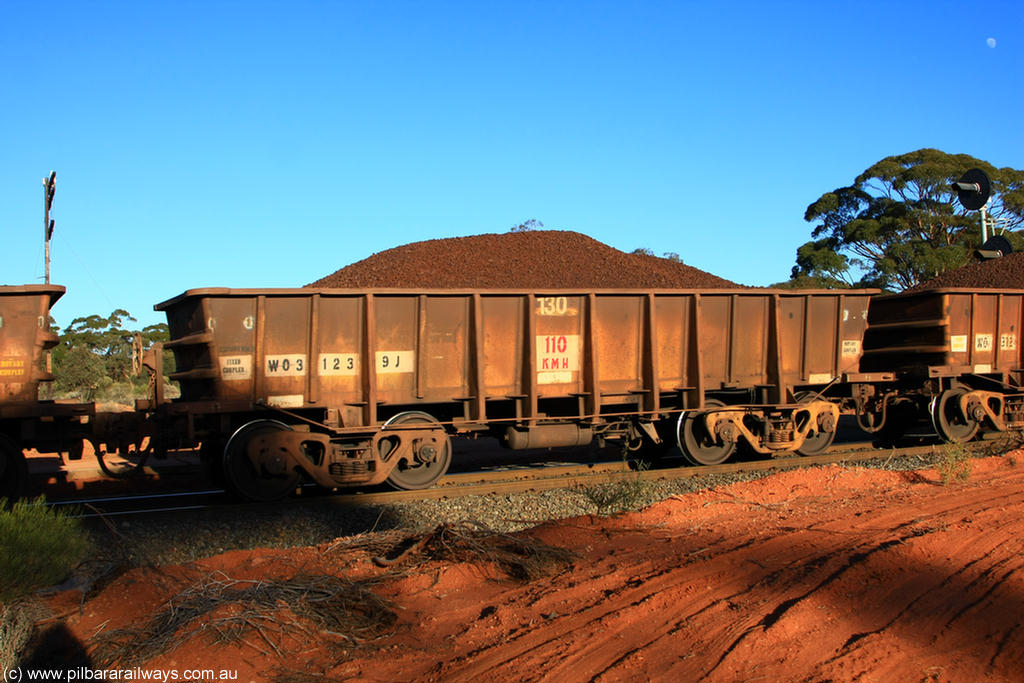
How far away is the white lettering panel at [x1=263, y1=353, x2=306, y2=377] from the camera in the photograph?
33.2 ft

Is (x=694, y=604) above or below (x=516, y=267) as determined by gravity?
below

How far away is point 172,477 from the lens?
11.9 metres

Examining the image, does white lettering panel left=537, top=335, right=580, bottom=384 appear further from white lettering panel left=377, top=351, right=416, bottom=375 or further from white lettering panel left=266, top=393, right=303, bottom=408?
white lettering panel left=266, top=393, right=303, bottom=408

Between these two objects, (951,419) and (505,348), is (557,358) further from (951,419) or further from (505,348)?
(951,419)

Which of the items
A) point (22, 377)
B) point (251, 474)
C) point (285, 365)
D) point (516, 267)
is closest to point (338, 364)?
point (285, 365)

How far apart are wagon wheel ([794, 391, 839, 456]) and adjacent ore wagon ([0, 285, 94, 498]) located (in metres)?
10.7

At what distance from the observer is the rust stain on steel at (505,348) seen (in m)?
10.1

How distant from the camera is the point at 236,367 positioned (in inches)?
392

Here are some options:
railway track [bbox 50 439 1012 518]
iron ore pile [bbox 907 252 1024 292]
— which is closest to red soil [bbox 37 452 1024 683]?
railway track [bbox 50 439 1012 518]

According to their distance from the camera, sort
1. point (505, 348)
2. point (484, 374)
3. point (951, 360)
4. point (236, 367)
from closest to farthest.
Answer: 1. point (236, 367)
2. point (484, 374)
3. point (505, 348)
4. point (951, 360)

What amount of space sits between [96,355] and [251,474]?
73.8 feet

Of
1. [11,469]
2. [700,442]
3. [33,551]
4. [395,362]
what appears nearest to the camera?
[33,551]

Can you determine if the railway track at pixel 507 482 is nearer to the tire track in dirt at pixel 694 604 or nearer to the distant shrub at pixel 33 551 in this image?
the distant shrub at pixel 33 551

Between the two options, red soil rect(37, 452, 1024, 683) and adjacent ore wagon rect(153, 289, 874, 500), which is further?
adjacent ore wagon rect(153, 289, 874, 500)
